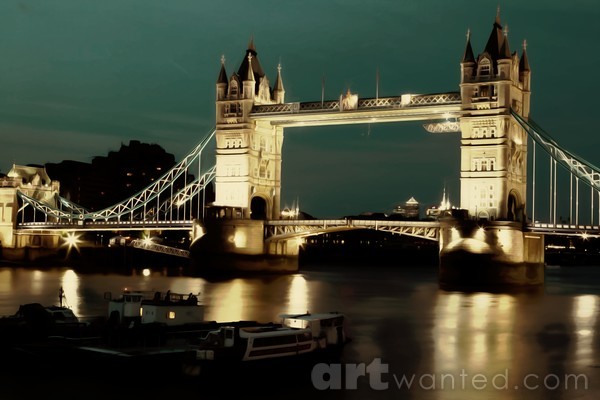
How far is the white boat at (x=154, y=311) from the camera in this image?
77.4ft

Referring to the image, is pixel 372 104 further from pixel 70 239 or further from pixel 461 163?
pixel 70 239

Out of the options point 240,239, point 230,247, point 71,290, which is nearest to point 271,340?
point 71,290

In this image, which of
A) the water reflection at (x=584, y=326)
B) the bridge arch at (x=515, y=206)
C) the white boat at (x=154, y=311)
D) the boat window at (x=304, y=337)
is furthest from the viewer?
the bridge arch at (x=515, y=206)

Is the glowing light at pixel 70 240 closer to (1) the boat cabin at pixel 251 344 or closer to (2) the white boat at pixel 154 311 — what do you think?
(2) the white boat at pixel 154 311

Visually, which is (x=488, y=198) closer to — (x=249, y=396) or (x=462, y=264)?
(x=462, y=264)

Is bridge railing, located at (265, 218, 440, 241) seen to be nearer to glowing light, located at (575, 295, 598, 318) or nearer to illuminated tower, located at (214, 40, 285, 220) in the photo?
illuminated tower, located at (214, 40, 285, 220)

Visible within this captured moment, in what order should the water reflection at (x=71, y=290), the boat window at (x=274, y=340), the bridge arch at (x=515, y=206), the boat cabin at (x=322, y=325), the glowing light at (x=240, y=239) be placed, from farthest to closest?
the glowing light at (x=240, y=239)
the bridge arch at (x=515, y=206)
the water reflection at (x=71, y=290)
the boat cabin at (x=322, y=325)
the boat window at (x=274, y=340)

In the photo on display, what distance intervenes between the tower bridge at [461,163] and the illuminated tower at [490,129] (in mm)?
48

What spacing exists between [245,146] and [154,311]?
32.5 m

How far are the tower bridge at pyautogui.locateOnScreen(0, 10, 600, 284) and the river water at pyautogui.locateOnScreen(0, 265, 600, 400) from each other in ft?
9.53

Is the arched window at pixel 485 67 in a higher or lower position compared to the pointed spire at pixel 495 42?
lower

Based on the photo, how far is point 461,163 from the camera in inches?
1918

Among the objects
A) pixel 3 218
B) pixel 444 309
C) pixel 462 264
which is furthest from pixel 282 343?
pixel 3 218

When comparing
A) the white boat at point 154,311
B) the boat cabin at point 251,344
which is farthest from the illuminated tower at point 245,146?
the boat cabin at point 251,344
